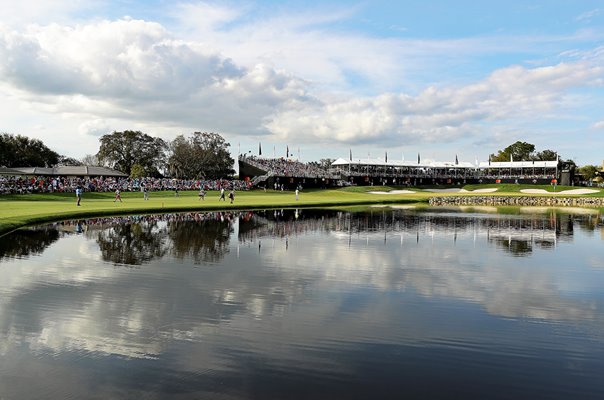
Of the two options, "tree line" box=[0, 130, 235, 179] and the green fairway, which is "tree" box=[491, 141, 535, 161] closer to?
the green fairway

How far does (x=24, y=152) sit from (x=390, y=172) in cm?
9252

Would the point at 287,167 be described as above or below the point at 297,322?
above

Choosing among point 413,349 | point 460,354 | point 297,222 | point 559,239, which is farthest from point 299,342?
point 297,222

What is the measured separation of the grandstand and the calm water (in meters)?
81.9

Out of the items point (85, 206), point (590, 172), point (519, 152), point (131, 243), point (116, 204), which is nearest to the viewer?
point (131, 243)

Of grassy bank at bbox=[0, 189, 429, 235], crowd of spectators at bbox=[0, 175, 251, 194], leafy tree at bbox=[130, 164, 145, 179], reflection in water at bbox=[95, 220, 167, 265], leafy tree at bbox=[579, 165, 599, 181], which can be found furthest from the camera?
leafy tree at bbox=[579, 165, 599, 181]

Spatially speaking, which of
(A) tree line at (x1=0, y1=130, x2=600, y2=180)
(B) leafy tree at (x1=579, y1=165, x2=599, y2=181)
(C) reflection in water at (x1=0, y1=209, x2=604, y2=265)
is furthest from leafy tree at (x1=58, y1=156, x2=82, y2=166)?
(B) leafy tree at (x1=579, y1=165, x2=599, y2=181)

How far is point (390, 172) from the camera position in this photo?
5098 inches

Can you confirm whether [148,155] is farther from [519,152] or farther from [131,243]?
[519,152]

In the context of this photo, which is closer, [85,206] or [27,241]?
[27,241]

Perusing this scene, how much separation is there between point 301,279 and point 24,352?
825cm

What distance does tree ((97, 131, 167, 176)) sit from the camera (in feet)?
375

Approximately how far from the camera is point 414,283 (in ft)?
49.3

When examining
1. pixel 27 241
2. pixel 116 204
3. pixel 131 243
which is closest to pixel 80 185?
pixel 116 204
